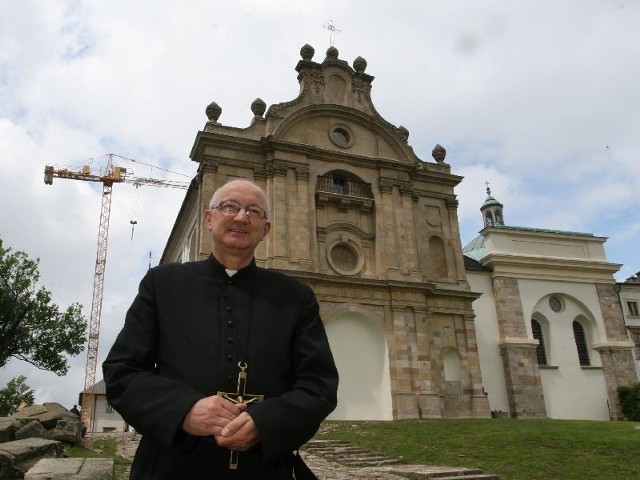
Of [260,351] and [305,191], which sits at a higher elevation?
[305,191]

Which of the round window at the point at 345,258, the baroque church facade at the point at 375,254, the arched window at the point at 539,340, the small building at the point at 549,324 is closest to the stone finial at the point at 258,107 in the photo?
the baroque church facade at the point at 375,254

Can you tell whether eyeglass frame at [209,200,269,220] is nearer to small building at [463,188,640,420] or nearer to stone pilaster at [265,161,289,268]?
stone pilaster at [265,161,289,268]

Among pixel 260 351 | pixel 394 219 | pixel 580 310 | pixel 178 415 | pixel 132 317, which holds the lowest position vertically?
pixel 178 415

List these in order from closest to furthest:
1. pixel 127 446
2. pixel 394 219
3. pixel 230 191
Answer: pixel 230 191
pixel 127 446
pixel 394 219

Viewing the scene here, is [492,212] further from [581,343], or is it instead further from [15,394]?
[15,394]

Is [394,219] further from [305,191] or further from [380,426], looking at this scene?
[380,426]

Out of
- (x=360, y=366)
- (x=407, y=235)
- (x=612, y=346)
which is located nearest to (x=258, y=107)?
(x=407, y=235)

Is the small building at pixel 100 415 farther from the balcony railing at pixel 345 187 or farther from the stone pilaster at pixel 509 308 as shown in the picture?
the stone pilaster at pixel 509 308

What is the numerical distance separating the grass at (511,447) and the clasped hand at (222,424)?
33.9 feet

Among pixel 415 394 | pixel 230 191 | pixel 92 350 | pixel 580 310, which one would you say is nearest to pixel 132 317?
pixel 230 191

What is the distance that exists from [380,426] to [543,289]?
17.1 metres

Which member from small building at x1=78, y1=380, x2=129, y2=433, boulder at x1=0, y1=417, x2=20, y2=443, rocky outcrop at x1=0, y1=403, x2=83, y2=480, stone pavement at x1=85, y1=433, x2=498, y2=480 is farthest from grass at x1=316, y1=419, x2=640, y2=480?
small building at x1=78, y1=380, x2=129, y2=433

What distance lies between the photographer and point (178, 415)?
247 cm

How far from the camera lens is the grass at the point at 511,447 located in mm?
11672
